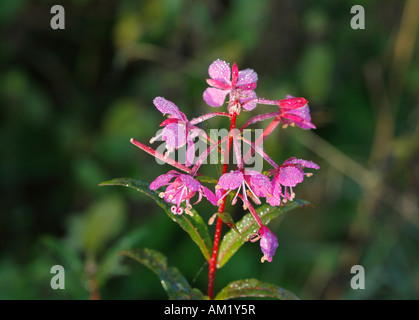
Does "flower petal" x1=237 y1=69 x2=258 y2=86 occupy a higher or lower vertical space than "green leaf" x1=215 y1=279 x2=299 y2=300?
higher

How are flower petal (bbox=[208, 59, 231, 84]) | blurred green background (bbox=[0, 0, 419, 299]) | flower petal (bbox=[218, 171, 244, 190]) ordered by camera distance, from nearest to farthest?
flower petal (bbox=[218, 171, 244, 190])
flower petal (bbox=[208, 59, 231, 84])
blurred green background (bbox=[0, 0, 419, 299])

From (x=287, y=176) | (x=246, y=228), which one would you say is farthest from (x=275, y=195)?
(x=246, y=228)

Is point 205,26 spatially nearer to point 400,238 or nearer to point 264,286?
point 400,238

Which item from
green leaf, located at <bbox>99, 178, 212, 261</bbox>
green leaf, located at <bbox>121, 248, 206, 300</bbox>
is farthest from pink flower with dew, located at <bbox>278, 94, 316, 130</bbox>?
green leaf, located at <bbox>121, 248, 206, 300</bbox>

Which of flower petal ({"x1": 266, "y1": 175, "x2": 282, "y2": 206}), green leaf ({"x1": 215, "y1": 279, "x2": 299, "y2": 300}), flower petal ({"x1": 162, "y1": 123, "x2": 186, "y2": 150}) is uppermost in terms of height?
flower petal ({"x1": 162, "y1": 123, "x2": 186, "y2": 150})

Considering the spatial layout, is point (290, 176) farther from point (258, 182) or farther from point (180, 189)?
point (180, 189)

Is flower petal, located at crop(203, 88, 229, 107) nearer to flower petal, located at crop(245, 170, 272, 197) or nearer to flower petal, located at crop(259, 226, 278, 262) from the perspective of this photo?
flower petal, located at crop(245, 170, 272, 197)
